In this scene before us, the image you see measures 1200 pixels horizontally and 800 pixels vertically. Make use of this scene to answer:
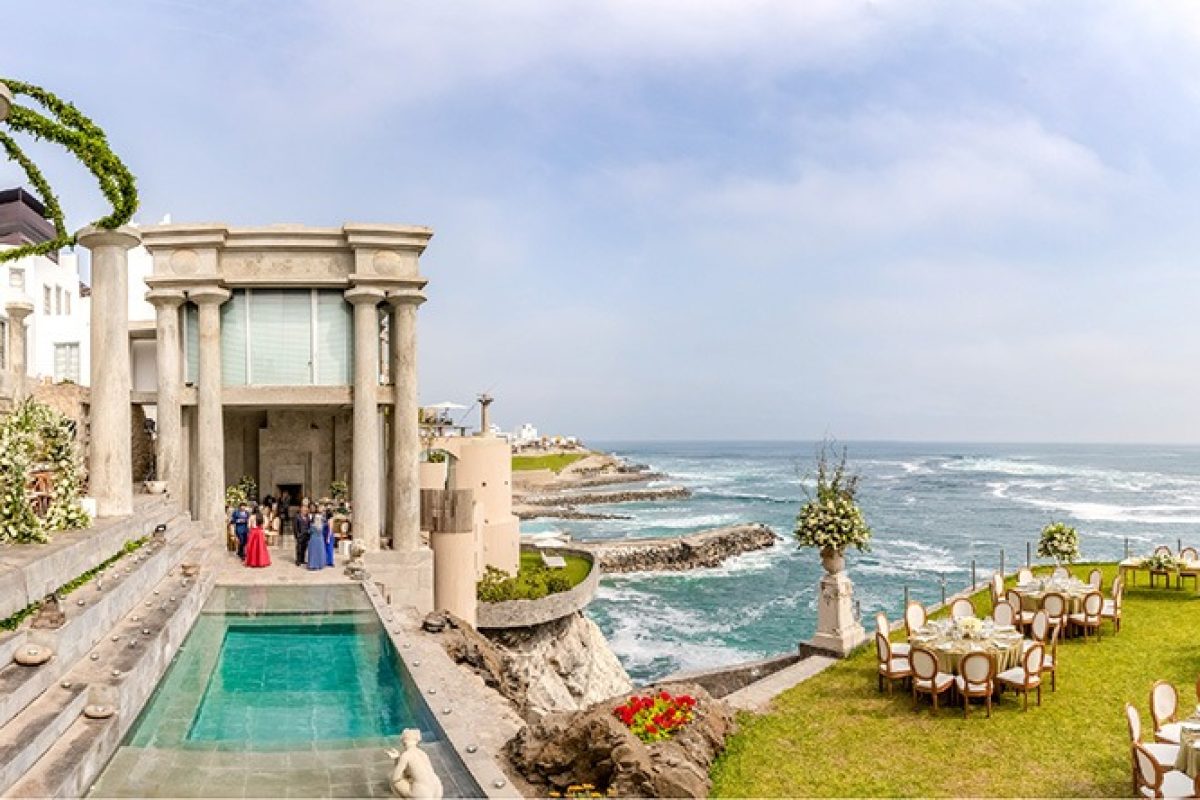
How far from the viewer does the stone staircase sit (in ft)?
22.6

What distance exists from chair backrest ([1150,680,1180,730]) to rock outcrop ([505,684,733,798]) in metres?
5.26

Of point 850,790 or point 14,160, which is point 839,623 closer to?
point 850,790

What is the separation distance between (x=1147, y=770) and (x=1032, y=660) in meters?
3.09

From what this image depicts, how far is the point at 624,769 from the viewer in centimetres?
771

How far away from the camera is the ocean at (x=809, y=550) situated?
34.5 m

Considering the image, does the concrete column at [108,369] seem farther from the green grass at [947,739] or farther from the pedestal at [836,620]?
the pedestal at [836,620]

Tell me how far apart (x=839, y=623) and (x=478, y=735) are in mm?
8104

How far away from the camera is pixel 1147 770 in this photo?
808 cm

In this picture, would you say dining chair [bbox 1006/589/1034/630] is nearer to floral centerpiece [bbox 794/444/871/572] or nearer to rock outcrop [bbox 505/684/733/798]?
floral centerpiece [bbox 794/444/871/572]

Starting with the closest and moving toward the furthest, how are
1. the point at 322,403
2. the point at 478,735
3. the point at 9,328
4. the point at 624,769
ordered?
the point at 624,769, the point at 478,735, the point at 322,403, the point at 9,328

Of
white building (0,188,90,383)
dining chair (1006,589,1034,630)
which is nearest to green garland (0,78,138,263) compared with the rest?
dining chair (1006,589,1034,630)

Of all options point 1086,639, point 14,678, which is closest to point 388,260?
point 14,678

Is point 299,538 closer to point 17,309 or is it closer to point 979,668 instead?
point 17,309

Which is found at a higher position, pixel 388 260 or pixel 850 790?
pixel 388 260
